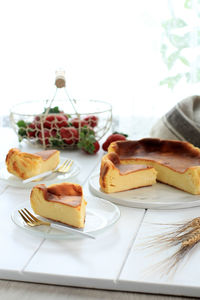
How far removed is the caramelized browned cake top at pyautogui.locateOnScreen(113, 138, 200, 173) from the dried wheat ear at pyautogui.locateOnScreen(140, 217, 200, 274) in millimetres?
357

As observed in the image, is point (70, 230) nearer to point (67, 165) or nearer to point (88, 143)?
point (67, 165)

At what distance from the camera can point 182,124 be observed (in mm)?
2082

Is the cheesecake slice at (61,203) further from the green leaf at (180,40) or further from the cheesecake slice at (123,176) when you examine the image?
the green leaf at (180,40)

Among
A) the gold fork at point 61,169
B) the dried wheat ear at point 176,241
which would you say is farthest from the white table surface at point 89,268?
the gold fork at point 61,169

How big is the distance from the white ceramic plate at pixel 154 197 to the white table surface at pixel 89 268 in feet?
0.41

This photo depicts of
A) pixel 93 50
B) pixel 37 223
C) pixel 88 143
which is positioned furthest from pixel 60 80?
pixel 93 50

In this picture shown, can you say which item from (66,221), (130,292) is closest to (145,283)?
(130,292)

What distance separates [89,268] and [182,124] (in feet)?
3.70

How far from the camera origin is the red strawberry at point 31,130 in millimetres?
2141

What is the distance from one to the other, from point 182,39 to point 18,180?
7.31 feet

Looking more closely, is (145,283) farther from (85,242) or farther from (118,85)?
(118,85)

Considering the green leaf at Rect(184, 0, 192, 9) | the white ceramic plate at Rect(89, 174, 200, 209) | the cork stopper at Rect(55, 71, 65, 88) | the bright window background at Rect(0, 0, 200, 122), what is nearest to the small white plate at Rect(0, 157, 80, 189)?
the white ceramic plate at Rect(89, 174, 200, 209)

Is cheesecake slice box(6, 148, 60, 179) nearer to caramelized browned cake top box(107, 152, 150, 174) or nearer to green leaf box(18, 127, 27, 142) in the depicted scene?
caramelized browned cake top box(107, 152, 150, 174)

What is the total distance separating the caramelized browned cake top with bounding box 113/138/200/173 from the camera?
65.7 inches
